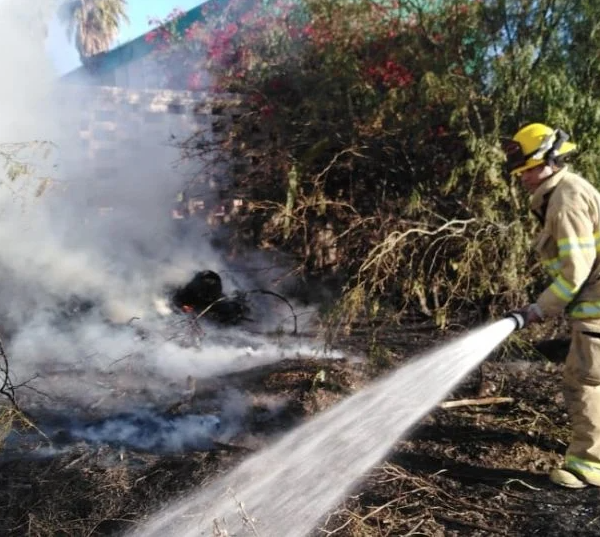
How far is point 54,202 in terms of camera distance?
7.09 metres

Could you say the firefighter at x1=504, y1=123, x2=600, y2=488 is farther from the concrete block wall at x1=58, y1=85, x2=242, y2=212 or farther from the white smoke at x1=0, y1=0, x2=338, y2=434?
the concrete block wall at x1=58, y1=85, x2=242, y2=212

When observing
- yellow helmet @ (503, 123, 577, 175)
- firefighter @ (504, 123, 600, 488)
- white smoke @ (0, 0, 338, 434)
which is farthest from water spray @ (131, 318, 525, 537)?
white smoke @ (0, 0, 338, 434)

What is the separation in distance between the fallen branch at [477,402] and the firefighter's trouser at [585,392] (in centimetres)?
105

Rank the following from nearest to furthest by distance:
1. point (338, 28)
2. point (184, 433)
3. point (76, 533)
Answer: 1. point (76, 533)
2. point (184, 433)
3. point (338, 28)

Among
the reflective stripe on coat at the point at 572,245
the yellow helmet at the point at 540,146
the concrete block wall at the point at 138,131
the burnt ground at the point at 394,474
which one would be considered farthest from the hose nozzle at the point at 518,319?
the concrete block wall at the point at 138,131

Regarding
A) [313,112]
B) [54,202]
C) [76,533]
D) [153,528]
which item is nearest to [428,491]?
[153,528]

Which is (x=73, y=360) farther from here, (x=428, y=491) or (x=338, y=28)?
(x=338, y=28)

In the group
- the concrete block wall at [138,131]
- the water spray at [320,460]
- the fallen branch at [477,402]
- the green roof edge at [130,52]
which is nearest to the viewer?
the water spray at [320,460]

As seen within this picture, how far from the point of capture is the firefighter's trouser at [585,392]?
121 inches

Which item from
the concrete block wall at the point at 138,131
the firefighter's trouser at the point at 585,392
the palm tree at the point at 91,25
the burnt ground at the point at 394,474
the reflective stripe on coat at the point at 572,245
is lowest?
the burnt ground at the point at 394,474

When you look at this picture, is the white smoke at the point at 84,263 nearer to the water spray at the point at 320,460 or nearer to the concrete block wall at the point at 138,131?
the concrete block wall at the point at 138,131

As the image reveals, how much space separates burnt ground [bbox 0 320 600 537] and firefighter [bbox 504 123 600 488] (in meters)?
0.24

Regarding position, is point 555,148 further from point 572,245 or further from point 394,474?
point 394,474

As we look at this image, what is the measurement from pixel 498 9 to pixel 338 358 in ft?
9.77
